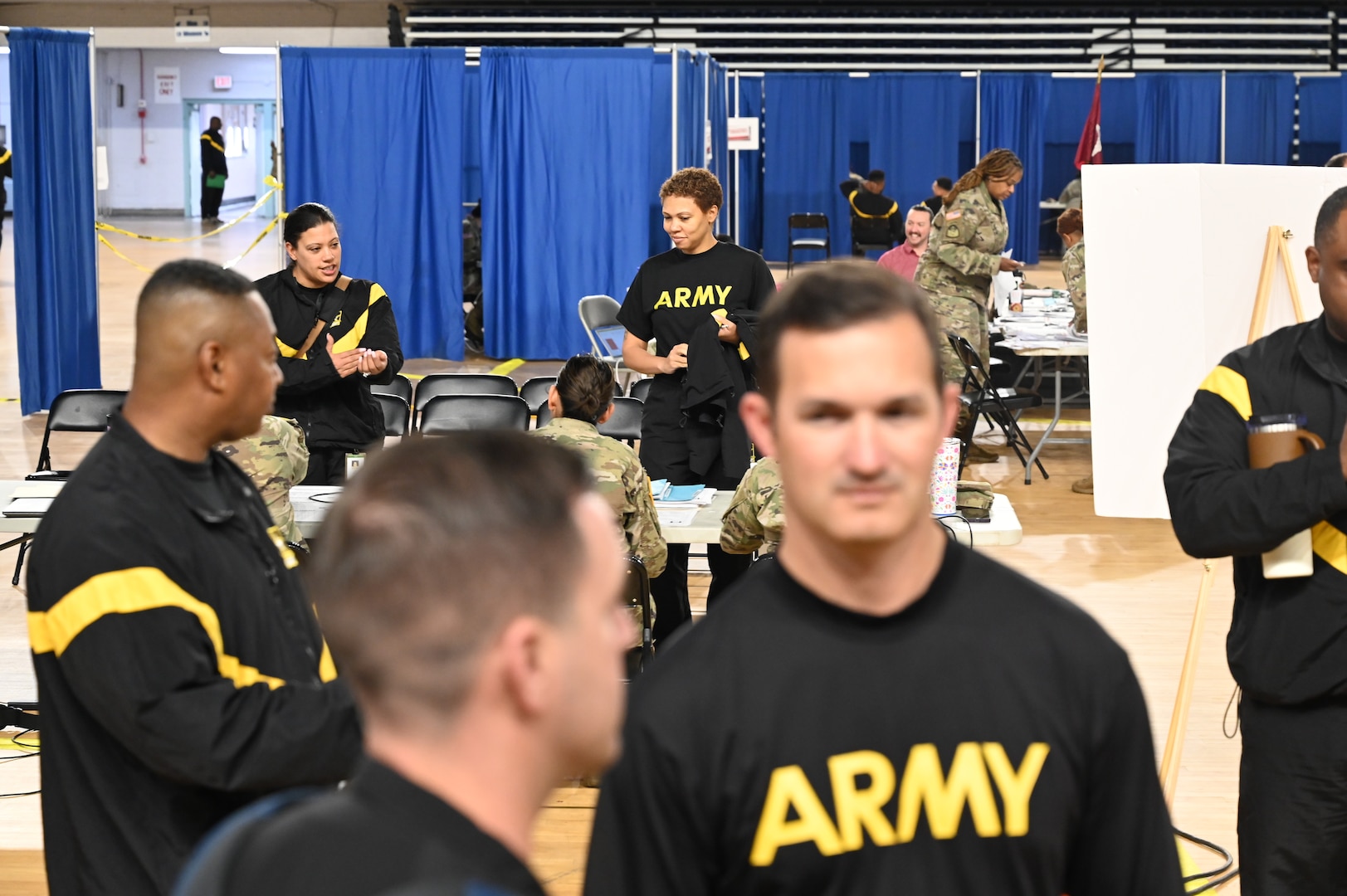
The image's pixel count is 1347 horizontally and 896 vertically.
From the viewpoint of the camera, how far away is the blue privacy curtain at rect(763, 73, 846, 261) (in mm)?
21312

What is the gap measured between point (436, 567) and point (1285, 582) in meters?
1.80

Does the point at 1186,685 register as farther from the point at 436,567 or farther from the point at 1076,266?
the point at 1076,266

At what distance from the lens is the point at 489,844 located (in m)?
0.90

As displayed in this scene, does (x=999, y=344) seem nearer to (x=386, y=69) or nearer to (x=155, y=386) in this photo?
(x=386, y=69)

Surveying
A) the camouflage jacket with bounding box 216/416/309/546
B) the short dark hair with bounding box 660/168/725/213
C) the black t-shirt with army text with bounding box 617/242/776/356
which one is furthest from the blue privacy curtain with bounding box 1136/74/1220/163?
the camouflage jacket with bounding box 216/416/309/546

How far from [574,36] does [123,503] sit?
1968 cm

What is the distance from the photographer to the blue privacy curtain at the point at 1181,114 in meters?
20.4

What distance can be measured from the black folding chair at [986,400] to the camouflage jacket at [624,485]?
389 cm

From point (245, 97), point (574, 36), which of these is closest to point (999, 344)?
point (574, 36)

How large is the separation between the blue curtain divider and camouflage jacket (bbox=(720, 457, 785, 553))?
1841 centimetres

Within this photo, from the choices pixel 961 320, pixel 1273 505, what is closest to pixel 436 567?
pixel 1273 505

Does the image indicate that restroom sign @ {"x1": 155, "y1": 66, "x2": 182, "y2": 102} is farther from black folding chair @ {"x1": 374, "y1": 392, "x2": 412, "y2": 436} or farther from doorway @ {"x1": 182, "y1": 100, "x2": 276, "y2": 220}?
black folding chair @ {"x1": 374, "y1": 392, "x2": 412, "y2": 436}

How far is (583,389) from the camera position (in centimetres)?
448

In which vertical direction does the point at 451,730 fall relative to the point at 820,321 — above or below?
below
